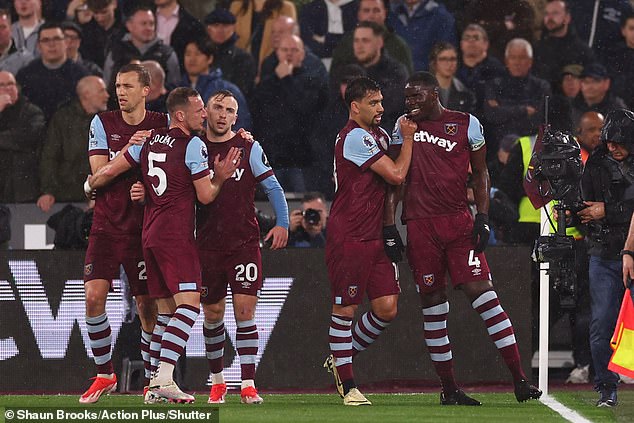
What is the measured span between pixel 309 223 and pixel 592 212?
317cm

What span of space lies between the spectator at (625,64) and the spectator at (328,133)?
113 inches

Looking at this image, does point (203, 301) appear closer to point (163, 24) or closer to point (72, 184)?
point (72, 184)

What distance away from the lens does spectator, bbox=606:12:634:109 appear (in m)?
13.9

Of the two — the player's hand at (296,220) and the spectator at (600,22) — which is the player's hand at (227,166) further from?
the spectator at (600,22)

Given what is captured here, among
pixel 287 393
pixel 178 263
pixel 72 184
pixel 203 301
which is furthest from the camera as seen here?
pixel 72 184

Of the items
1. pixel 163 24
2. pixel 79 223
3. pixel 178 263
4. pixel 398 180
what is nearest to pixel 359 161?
pixel 398 180

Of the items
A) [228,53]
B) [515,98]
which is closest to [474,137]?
[515,98]

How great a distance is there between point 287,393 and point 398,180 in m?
2.62

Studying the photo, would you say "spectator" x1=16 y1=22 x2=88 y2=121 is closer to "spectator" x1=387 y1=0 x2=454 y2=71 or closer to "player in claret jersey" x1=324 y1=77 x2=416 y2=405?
"spectator" x1=387 y1=0 x2=454 y2=71

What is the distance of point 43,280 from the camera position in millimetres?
11016

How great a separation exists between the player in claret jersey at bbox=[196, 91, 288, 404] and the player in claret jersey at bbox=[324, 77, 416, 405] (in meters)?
0.50

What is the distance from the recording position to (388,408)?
8.95m

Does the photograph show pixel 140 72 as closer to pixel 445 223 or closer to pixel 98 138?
pixel 98 138

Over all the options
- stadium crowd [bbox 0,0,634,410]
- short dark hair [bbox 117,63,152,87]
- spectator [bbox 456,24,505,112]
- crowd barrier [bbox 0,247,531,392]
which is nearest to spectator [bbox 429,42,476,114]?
stadium crowd [bbox 0,0,634,410]
